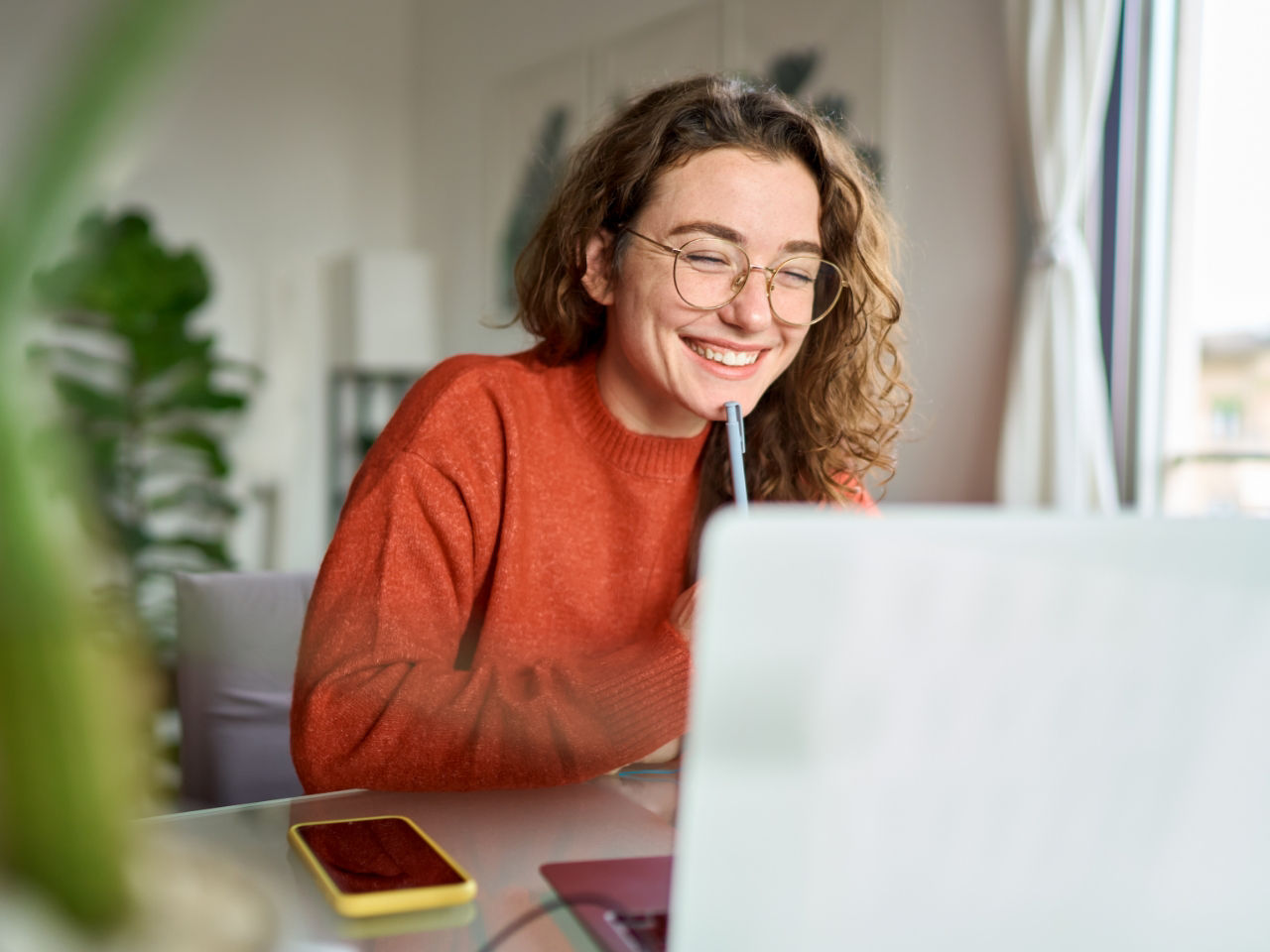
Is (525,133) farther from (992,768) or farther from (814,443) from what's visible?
(992,768)

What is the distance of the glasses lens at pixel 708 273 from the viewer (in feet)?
4.05

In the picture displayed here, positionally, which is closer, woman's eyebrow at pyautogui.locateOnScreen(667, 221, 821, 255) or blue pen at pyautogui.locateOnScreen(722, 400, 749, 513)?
blue pen at pyautogui.locateOnScreen(722, 400, 749, 513)

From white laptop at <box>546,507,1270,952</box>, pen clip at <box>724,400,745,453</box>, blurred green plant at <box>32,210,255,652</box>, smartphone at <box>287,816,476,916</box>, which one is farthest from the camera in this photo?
blurred green plant at <box>32,210,255,652</box>

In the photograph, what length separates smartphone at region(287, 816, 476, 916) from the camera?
66 cm

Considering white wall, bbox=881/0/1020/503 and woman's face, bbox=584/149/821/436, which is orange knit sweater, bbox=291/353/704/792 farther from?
white wall, bbox=881/0/1020/503

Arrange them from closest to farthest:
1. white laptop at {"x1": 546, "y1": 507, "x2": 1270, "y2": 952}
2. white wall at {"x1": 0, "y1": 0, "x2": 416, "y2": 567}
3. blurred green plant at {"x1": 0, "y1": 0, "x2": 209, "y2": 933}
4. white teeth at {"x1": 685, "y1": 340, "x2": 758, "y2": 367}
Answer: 1. blurred green plant at {"x1": 0, "y1": 0, "x2": 209, "y2": 933}
2. white laptop at {"x1": 546, "y1": 507, "x2": 1270, "y2": 952}
3. white teeth at {"x1": 685, "y1": 340, "x2": 758, "y2": 367}
4. white wall at {"x1": 0, "y1": 0, "x2": 416, "y2": 567}

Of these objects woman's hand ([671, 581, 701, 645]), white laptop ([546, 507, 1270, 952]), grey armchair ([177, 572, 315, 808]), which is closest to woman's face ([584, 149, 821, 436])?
woman's hand ([671, 581, 701, 645])

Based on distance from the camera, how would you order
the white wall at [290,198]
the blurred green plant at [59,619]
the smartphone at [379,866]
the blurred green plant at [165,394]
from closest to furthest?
the blurred green plant at [59,619] → the smartphone at [379,866] → the blurred green plant at [165,394] → the white wall at [290,198]

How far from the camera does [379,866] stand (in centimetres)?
72

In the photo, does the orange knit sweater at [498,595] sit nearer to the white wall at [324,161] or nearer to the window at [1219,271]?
the window at [1219,271]

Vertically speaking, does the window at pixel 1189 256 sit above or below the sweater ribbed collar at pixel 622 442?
above

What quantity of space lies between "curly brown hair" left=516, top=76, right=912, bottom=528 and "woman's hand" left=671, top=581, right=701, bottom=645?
0.26m

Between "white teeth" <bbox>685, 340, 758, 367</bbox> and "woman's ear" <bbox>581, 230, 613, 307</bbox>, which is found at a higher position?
"woman's ear" <bbox>581, 230, 613, 307</bbox>

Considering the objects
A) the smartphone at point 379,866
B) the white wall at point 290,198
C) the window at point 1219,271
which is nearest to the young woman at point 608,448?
the smartphone at point 379,866
